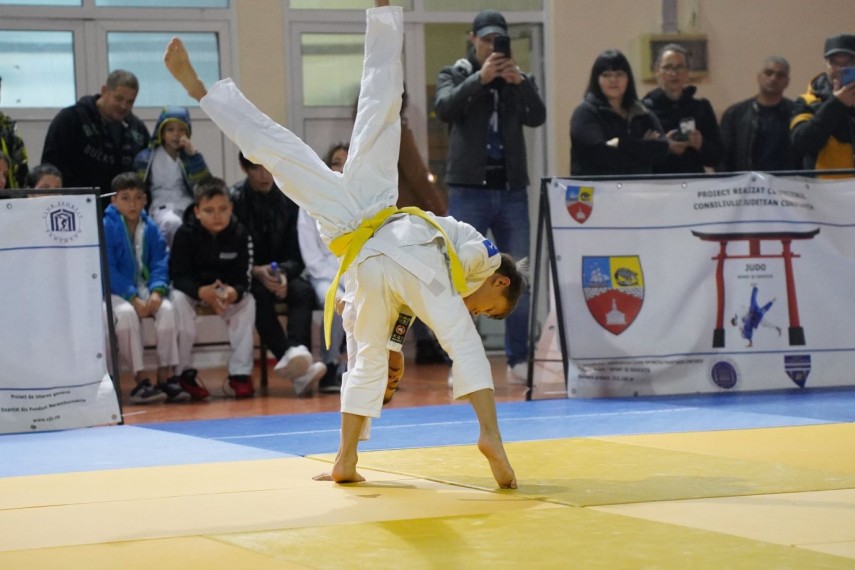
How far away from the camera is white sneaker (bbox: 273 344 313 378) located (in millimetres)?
7566

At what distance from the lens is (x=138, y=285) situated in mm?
7703

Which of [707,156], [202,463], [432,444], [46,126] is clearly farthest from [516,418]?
[46,126]

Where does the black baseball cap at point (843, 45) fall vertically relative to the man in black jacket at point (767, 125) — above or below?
above

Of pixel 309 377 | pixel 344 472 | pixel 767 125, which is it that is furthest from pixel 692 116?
pixel 344 472

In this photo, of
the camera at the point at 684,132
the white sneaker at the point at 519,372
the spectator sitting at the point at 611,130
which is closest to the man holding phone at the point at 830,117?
the camera at the point at 684,132

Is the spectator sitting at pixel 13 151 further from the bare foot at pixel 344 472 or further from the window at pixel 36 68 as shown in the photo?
the bare foot at pixel 344 472

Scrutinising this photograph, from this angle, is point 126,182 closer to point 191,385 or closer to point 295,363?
point 191,385

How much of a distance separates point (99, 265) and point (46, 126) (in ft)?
12.1

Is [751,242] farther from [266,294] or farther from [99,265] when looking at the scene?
[99,265]

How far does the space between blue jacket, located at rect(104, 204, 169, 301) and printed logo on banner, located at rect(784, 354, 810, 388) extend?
12.2ft

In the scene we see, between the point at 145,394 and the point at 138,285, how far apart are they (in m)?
0.69

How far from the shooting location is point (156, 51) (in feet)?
32.6

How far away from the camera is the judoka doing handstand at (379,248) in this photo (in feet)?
13.0

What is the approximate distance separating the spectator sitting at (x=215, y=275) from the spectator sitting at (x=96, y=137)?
2.32 feet
